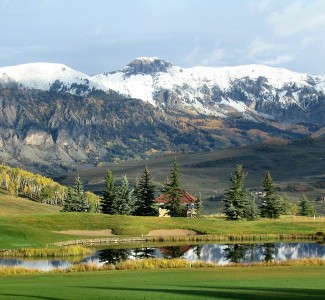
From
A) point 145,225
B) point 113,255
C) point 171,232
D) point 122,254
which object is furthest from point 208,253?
point 145,225

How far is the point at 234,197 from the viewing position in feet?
365


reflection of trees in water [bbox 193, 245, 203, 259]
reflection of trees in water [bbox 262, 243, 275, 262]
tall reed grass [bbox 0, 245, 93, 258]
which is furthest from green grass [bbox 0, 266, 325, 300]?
reflection of trees in water [bbox 193, 245, 203, 259]

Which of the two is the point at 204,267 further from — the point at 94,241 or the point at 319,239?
the point at 319,239

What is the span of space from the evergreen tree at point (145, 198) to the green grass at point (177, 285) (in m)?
69.9

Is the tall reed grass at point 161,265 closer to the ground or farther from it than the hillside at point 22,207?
closer to the ground

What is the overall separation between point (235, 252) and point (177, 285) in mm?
37699

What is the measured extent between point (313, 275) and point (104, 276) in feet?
45.1

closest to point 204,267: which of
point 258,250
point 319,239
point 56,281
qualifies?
point 56,281

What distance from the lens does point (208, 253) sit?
69.4 metres

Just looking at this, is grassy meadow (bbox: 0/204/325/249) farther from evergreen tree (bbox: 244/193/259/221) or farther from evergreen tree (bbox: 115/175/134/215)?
evergreen tree (bbox: 244/193/259/221)

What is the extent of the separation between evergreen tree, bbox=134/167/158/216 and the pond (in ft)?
118

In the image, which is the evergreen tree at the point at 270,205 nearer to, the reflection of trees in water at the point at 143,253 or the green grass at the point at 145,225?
the green grass at the point at 145,225

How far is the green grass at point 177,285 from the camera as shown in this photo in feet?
93.5

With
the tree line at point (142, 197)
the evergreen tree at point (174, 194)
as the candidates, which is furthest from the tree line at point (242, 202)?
the tree line at point (142, 197)
